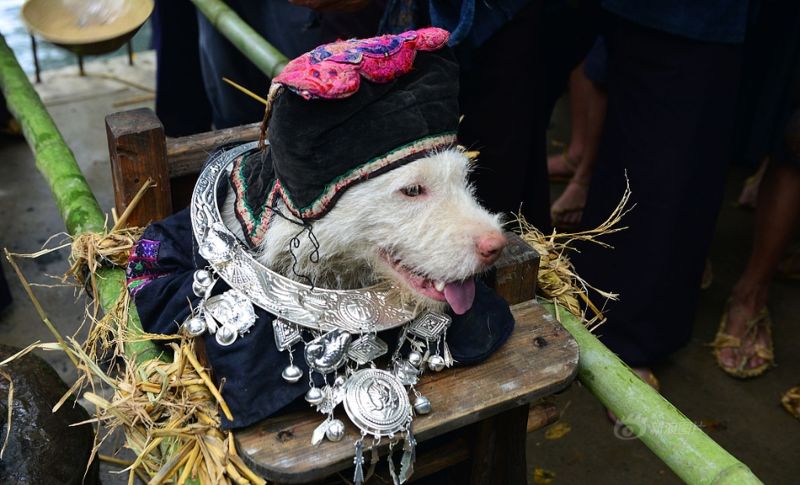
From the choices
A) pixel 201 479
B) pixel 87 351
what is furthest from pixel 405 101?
pixel 87 351

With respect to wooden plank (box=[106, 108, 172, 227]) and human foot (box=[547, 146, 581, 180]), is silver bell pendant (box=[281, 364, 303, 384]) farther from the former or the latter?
human foot (box=[547, 146, 581, 180])

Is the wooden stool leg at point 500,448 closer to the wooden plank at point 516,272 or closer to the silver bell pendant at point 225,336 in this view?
the wooden plank at point 516,272

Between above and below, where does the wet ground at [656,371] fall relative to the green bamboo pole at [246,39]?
below

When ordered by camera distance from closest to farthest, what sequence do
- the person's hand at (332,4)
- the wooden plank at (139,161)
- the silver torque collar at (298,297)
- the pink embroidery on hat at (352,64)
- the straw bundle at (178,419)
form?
the pink embroidery on hat at (352,64)
the straw bundle at (178,419)
the silver torque collar at (298,297)
the wooden plank at (139,161)
the person's hand at (332,4)

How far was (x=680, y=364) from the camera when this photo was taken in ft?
9.43

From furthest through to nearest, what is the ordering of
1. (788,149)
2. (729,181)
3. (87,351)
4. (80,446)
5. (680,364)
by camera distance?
(729,181) < (680,364) < (788,149) < (80,446) < (87,351)

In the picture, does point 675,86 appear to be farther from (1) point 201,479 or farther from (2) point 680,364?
(1) point 201,479

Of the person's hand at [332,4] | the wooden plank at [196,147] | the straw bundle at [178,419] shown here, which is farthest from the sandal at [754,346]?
the straw bundle at [178,419]

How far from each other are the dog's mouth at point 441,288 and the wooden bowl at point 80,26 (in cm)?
118

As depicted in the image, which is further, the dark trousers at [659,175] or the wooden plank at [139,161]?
the dark trousers at [659,175]

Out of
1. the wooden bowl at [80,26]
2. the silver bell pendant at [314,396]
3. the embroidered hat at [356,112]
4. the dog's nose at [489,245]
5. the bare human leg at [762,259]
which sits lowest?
the bare human leg at [762,259]

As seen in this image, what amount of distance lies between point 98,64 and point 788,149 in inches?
160

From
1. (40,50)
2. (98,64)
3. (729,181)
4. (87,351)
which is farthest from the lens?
(40,50)

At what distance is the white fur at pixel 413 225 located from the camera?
1.28 m
